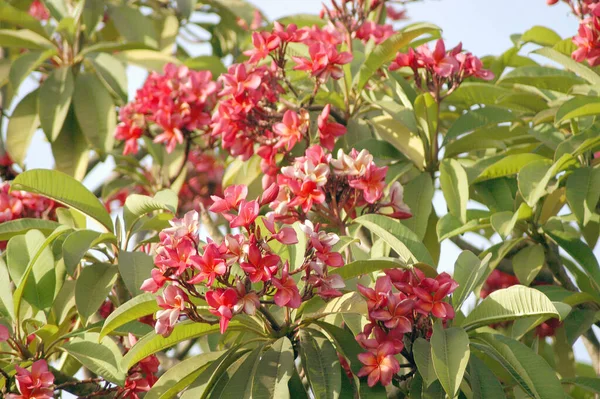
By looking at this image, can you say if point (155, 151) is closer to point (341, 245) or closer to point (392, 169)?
point (392, 169)

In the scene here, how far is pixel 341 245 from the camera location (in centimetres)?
167

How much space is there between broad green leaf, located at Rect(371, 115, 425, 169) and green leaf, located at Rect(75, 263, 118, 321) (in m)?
0.76

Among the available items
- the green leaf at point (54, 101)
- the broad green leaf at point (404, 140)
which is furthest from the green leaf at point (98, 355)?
the green leaf at point (54, 101)

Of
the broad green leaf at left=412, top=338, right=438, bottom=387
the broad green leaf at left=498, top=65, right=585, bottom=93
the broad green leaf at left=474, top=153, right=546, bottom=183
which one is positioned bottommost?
the broad green leaf at left=412, top=338, right=438, bottom=387

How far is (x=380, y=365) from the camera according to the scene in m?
1.50

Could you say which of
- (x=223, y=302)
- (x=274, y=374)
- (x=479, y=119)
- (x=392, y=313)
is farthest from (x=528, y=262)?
(x=223, y=302)

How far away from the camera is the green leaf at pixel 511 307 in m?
1.47

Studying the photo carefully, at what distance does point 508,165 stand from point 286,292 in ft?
2.78

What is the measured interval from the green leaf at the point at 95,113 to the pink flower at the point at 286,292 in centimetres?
129

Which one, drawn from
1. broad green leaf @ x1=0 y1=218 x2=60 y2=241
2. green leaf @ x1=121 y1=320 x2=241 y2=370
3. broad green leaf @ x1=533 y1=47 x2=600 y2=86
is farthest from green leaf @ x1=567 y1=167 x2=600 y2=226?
broad green leaf @ x1=0 y1=218 x2=60 y2=241

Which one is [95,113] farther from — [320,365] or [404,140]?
[320,365]

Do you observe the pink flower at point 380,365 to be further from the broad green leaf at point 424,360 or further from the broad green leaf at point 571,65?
the broad green leaf at point 571,65

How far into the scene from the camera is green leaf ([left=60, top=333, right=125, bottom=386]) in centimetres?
168

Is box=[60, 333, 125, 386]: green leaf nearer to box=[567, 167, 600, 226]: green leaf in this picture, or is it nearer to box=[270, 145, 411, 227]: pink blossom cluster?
box=[270, 145, 411, 227]: pink blossom cluster
